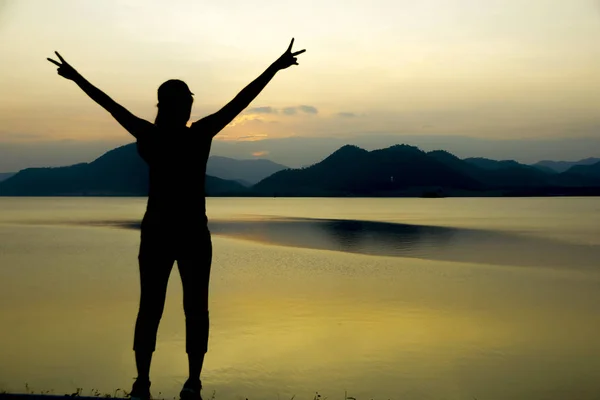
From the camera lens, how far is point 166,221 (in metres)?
4.50

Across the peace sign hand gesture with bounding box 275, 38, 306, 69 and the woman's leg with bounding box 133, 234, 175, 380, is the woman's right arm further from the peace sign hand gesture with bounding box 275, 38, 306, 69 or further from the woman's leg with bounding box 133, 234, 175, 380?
the peace sign hand gesture with bounding box 275, 38, 306, 69

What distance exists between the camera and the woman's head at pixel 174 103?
4.62 m

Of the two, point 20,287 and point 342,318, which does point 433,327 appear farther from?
point 20,287

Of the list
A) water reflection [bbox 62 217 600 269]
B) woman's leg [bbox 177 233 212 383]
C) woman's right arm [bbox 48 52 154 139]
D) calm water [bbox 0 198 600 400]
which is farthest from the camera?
water reflection [bbox 62 217 600 269]

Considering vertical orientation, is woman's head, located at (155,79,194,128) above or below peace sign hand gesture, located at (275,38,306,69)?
below

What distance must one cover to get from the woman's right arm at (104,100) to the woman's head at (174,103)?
0.70ft

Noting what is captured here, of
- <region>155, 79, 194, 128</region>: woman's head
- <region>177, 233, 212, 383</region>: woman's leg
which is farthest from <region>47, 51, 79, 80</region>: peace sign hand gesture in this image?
<region>177, 233, 212, 383</region>: woman's leg

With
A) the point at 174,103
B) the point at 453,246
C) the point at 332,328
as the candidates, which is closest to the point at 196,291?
the point at 174,103

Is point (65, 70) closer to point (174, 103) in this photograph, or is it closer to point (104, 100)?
point (104, 100)

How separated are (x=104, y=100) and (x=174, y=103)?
50 cm

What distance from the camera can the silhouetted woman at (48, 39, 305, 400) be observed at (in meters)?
4.45

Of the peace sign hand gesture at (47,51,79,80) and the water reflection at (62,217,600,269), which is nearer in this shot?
the peace sign hand gesture at (47,51,79,80)

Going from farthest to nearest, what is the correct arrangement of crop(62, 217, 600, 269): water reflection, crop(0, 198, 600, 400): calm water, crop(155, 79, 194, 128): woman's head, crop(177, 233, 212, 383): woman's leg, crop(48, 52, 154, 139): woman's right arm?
1. crop(62, 217, 600, 269): water reflection
2. crop(0, 198, 600, 400): calm water
3. crop(155, 79, 194, 128): woman's head
4. crop(177, 233, 212, 383): woman's leg
5. crop(48, 52, 154, 139): woman's right arm

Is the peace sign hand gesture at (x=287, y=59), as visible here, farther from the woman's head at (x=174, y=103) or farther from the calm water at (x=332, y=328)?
the calm water at (x=332, y=328)
